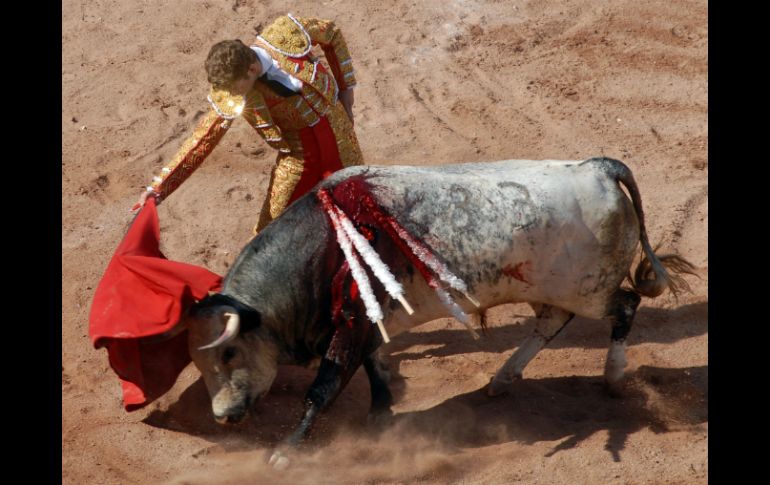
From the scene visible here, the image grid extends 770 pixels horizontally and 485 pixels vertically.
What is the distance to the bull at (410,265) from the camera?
5.49m

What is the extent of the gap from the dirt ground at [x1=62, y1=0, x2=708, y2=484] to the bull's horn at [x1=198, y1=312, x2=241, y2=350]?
2.68 ft

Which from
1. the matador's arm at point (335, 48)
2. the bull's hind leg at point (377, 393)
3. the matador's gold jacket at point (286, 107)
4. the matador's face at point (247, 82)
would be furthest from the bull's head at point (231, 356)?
the matador's arm at point (335, 48)

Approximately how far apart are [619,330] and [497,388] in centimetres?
80

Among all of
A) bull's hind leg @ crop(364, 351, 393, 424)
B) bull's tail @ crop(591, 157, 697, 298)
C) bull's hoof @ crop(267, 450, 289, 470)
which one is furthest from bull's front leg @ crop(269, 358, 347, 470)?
bull's tail @ crop(591, 157, 697, 298)

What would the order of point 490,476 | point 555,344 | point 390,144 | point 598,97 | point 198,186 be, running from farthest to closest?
point 598,97, point 390,144, point 198,186, point 555,344, point 490,476

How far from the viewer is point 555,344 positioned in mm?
6941

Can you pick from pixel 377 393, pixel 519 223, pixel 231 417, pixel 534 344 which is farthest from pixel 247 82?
pixel 534 344

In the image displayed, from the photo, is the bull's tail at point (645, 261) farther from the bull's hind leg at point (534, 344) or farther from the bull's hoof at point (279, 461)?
the bull's hoof at point (279, 461)

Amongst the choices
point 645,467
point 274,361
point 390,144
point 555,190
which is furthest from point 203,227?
point 645,467

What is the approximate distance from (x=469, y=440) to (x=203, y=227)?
2948 millimetres

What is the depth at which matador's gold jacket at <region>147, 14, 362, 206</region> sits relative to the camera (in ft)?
18.9

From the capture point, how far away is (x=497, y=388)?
6.31 metres

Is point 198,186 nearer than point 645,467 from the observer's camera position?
No

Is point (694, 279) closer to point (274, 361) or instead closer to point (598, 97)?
point (598, 97)
